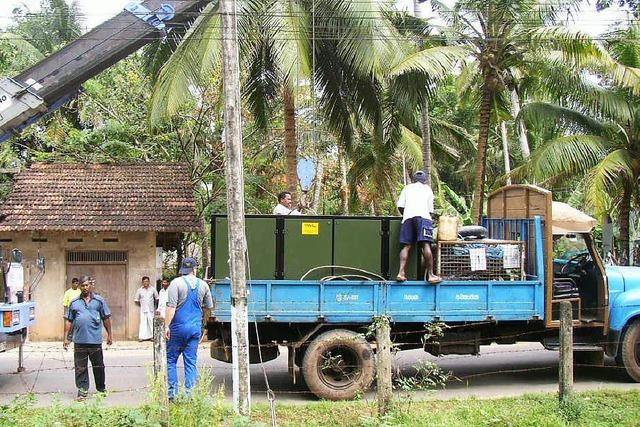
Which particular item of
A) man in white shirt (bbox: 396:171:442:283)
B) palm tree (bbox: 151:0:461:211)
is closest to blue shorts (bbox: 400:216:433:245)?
man in white shirt (bbox: 396:171:442:283)

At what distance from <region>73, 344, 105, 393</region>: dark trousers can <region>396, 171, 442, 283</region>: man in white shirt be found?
406 cm

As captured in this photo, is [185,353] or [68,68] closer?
[185,353]

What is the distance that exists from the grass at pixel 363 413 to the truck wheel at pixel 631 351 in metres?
0.90

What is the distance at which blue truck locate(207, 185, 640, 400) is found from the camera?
946 centimetres

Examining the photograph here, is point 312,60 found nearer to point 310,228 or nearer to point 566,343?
point 310,228

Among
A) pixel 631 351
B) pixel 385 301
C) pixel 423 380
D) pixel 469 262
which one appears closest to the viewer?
pixel 423 380

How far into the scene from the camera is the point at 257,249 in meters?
9.70

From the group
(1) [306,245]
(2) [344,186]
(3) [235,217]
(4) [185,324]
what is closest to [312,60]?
(1) [306,245]

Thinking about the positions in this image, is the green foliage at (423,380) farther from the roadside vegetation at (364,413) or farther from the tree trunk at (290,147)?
the tree trunk at (290,147)

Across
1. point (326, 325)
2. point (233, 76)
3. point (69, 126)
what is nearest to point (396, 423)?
point (326, 325)

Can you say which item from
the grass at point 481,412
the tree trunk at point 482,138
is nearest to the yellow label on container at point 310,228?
the grass at point 481,412

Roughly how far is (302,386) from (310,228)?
2.25 metres

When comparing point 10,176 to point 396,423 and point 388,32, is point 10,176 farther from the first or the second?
point 396,423

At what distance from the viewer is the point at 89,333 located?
9.41 m
